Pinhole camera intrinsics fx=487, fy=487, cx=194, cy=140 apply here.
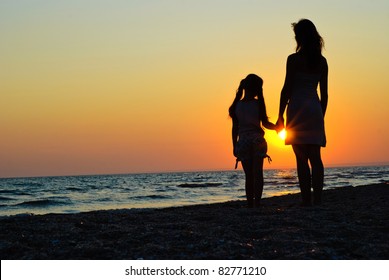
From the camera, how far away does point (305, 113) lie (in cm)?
650

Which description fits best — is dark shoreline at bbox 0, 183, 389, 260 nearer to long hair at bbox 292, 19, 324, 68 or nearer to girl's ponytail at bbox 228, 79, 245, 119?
long hair at bbox 292, 19, 324, 68

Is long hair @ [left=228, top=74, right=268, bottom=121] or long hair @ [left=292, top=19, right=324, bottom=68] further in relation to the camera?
long hair @ [left=228, top=74, right=268, bottom=121]

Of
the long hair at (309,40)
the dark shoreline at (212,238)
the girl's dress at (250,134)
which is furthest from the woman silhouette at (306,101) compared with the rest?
the dark shoreline at (212,238)

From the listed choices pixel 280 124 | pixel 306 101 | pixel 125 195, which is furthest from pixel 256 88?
pixel 125 195

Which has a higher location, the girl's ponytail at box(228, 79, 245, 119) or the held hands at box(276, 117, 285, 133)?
the girl's ponytail at box(228, 79, 245, 119)

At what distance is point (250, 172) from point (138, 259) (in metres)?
4.07

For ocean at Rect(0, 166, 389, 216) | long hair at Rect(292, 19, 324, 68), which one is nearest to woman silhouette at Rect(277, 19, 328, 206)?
Result: long hair at Rect(292, 19, 324, 68)

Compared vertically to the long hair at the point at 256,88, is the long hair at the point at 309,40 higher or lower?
higher

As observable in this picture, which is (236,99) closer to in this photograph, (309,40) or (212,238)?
(309,40)

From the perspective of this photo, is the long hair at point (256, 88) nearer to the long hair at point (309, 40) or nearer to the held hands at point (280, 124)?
the held hands at point (280, 124)

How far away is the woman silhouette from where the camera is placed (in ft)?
21.1

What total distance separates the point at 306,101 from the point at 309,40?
802 millimetres

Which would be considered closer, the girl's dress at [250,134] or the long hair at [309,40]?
the long hair at [309,40]

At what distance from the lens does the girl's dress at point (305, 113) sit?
6488 millimetres
